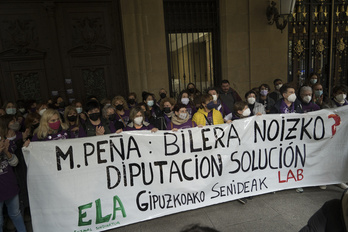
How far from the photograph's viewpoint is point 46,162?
302 centimetres

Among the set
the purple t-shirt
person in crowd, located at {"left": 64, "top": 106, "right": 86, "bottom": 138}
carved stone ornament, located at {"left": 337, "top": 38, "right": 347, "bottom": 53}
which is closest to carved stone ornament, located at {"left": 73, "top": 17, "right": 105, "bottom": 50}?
person in crowd, located at {"left": 64, "top": 106, "right": 86, "bottom": 138}

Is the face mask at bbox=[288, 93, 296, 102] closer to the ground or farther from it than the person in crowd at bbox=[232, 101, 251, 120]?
farther from it

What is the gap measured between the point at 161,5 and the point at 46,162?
5.37m

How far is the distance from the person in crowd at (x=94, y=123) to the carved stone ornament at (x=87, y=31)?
381 centimetres

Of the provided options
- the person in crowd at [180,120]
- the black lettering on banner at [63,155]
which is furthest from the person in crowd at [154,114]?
the black lettering on banner at [63,155]

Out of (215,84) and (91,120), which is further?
(215,84)

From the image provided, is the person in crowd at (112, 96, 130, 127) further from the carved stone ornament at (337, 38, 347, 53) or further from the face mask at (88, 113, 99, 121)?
the carved stone ornament at (337, 38, 347, 53)

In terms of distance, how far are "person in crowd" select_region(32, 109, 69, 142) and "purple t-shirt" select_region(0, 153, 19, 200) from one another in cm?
47

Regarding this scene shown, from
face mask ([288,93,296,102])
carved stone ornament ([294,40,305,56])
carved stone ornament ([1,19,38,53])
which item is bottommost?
face mask ([288,93,296,102])

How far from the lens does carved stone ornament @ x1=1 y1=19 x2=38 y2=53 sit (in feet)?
21.0

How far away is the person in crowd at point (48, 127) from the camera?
3.26m

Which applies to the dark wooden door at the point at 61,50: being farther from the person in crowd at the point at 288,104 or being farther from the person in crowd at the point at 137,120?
the person in crowd at the point at 288,104

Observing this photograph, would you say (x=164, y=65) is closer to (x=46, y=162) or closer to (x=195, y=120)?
(x=195, y=120)

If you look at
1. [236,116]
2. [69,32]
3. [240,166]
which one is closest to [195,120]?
[236,116]
